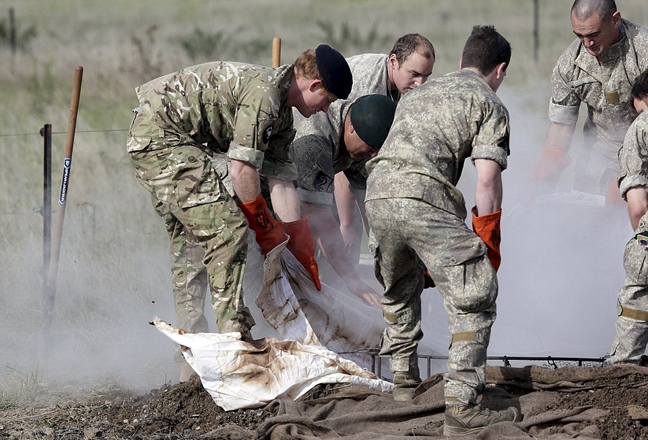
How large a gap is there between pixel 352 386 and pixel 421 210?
123 cm

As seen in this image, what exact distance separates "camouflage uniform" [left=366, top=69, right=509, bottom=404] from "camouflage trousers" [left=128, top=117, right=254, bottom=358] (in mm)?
880

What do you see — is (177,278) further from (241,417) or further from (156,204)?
(241,417)

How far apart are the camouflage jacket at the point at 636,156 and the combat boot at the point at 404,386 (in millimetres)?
1604

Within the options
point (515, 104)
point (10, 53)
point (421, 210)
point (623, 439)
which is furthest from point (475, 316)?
point (10, 53)

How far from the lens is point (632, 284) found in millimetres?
5238

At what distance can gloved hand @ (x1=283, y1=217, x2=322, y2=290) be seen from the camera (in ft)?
19.2

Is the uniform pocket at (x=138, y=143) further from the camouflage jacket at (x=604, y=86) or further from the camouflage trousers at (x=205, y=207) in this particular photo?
the camouflage jacket at (x=604, y=86)

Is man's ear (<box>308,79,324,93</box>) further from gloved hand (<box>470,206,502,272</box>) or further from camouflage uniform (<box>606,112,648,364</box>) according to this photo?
camouflage uniform (<box>606,112,648,364</box>)

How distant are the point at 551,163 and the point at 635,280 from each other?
6.93 feet

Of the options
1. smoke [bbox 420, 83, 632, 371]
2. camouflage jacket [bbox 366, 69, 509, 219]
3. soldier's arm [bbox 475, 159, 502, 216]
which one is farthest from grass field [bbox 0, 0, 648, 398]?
soldier's arm [bbox 475, 159, 502, 216]

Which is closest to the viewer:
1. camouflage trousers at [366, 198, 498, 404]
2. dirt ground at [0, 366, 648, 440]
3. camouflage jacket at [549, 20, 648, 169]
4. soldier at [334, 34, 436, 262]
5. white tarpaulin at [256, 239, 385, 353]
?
camouflage trousers at [366, 198, 498, 404]

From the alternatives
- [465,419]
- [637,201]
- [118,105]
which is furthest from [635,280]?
[118,105]

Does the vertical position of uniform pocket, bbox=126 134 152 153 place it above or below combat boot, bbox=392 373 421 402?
above

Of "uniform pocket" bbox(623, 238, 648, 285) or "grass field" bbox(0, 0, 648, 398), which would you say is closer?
"uniform pocket" bbox(623, 238, 648, 285)
